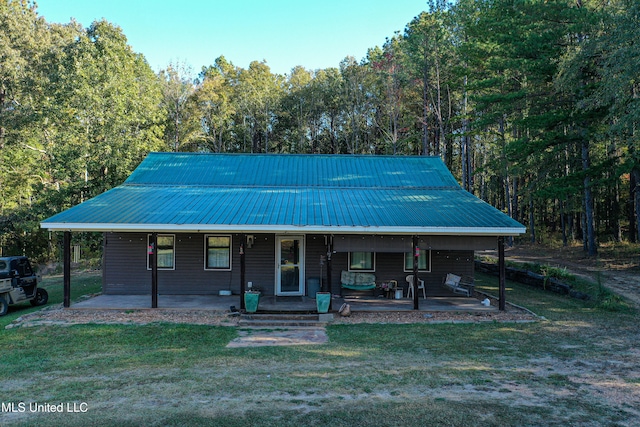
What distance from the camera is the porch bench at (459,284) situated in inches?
495

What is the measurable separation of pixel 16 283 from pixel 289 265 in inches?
314

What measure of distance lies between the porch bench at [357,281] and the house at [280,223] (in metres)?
0.64

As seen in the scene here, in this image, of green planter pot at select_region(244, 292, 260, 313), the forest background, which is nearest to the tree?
the forest background

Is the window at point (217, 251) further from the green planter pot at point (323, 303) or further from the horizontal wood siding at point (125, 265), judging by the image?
the green planter pot at point (323, 303)

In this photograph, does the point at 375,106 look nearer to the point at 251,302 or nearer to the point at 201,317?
the point at 251,302

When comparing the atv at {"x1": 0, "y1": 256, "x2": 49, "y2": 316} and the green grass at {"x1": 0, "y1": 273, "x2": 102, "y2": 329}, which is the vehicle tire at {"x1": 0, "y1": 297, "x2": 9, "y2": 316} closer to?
the atv at {"x1": 0, "y1": 256, "x2": 49, "y2": 316}

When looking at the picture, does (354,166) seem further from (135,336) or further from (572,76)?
(135,336)

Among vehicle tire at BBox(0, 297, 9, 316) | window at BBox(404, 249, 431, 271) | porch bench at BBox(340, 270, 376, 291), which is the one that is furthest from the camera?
window at BBox(404, 249, 431, 271)

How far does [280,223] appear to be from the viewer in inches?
422

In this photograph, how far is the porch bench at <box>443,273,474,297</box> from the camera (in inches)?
495

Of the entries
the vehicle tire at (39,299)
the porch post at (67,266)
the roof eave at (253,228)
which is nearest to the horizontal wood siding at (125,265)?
the vehicle tire at (39,299)

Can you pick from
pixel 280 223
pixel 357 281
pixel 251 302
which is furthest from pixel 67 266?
pixel 357 281

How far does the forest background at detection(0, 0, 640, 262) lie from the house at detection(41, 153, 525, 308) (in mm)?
6729

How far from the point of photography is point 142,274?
13.4 metres
